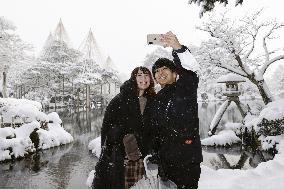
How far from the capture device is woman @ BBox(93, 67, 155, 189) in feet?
9.86

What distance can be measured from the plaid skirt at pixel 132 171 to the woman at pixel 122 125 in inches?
4.5

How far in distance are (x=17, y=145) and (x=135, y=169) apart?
1216cm

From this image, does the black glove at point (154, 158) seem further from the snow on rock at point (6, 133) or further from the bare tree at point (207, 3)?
the snow on rock at point (6, 133)

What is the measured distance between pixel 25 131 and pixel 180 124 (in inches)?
555

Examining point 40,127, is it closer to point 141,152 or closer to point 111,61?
point 141,152

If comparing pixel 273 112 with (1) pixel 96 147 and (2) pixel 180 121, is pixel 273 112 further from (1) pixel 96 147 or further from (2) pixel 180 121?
(2) pixel 180 121

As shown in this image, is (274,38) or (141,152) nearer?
(141,152)

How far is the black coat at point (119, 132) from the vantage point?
9.84 feet

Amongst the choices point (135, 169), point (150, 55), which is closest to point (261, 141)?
point (135, 169)

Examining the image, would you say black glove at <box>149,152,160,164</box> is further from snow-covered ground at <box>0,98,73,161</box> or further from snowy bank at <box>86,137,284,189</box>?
snow-covered ground at <box>0,98,73,161</box>

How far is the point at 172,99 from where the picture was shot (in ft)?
8.79

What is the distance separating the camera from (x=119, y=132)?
3072 mm

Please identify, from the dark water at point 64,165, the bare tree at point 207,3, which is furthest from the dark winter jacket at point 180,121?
the dark water at point 64,165

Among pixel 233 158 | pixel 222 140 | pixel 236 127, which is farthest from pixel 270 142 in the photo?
pixel 236 127
